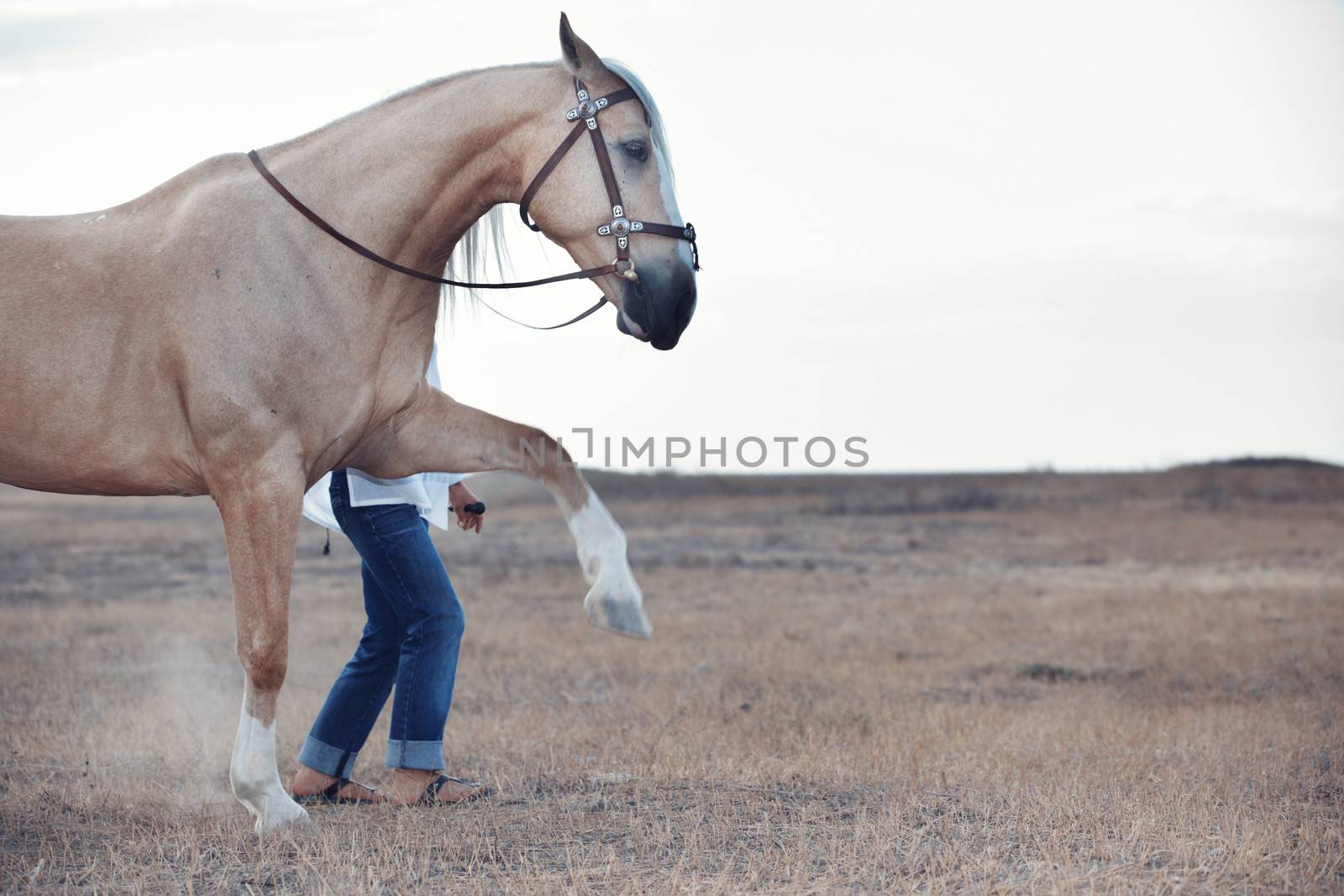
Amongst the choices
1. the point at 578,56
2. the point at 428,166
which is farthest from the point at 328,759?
the point at 578,56

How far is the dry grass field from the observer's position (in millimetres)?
4254

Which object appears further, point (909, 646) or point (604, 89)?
point (909, 646)

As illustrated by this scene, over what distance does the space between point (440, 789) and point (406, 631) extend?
0.67 meters

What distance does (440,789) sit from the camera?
5328mm

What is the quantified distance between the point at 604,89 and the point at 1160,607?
11.8m

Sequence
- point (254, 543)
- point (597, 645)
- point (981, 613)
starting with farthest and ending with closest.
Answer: point (981, 613), point (597, 645), point (254, 543)

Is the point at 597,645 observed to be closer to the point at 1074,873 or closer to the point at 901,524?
the point at 1074,873

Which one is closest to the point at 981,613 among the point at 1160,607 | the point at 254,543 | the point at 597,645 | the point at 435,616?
the point at 1160,607

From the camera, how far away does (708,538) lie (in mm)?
25234

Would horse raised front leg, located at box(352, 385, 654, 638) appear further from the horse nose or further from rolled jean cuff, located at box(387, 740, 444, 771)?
rolled jean cuff, located at box(387, 740, 444, 771)

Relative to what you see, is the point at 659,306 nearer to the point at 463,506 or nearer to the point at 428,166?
the point at 428,166

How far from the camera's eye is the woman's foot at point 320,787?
5449mm

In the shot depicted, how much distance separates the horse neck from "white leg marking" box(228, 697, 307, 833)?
5.93 feet

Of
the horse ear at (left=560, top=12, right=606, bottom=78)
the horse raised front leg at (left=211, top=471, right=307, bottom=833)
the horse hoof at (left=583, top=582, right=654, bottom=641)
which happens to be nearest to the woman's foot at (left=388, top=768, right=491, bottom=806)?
the horse raised front leg at (left=211, top=471, right=307, bottom=833)
